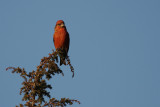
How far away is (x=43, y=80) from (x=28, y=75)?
25cm

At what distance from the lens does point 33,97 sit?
11.5ft

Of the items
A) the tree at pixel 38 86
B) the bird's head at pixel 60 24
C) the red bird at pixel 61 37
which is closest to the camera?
the tree at pixel 38 86

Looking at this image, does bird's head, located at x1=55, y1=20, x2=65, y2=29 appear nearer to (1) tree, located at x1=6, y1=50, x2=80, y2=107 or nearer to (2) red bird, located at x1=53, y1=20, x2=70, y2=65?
(2) red bird, located at x1=53, y1=20, x2=70, y2=65

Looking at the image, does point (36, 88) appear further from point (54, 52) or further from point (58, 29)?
point (58, 29)

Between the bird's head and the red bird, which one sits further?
the bird's head

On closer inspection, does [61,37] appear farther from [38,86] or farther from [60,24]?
[38,86]

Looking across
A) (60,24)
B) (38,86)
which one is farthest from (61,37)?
(38,86)

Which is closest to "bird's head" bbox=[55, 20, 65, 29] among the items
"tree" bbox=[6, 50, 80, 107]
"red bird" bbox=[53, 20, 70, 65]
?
"red bird" bbox=[53, 20, 70, 65]

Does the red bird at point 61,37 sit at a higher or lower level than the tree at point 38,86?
higher

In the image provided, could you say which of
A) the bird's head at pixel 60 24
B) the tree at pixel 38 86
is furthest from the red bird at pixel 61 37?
the tree at pixel 38 86

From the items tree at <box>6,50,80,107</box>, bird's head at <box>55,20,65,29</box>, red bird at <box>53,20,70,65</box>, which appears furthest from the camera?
bird's head at <box>55,20,65,29</box>

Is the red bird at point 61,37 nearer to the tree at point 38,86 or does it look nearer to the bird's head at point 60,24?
the bird's head at point 60,24

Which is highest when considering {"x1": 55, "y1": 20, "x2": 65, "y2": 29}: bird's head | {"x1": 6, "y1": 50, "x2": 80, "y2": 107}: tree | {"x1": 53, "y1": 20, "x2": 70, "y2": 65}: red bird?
{"x1": 55, "y1": 20, "x2": 65, "y2": 29}: bird's head

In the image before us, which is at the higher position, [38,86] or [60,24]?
[60,24]
